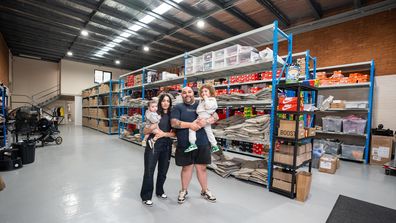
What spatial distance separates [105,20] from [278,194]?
7711 millimetres

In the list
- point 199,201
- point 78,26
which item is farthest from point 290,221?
point 78,26

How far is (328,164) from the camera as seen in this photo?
154 inches

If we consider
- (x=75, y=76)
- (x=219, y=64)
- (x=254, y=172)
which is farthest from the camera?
(x=75, y=76)

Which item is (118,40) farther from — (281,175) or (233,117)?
(281,175)

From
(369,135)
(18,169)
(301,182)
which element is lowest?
(18,169)

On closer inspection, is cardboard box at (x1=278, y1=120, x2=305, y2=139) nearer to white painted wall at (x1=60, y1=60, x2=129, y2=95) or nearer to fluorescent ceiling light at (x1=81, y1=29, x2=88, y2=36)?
fluorescent ceiling light at (x1=81, y1=29, x2=88, y2=36)

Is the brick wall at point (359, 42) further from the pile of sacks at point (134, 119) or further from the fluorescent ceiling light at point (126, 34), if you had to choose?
the fluorescent ceiling light at point (126, 34)

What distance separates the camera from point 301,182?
2596 millimetres

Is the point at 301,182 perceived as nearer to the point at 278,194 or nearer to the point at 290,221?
the point at 278,194

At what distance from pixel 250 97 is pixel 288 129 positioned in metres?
0.92

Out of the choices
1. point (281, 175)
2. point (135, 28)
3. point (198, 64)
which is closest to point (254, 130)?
point (281, 175)

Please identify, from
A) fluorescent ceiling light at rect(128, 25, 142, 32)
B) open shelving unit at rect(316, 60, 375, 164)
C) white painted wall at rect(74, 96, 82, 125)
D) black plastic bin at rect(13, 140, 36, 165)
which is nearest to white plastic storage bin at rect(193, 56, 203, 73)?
open shelving unit at rect(316, 60, 375, 164)

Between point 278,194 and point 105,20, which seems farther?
point 105,20

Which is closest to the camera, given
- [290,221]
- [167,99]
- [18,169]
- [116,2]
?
[290,221]
